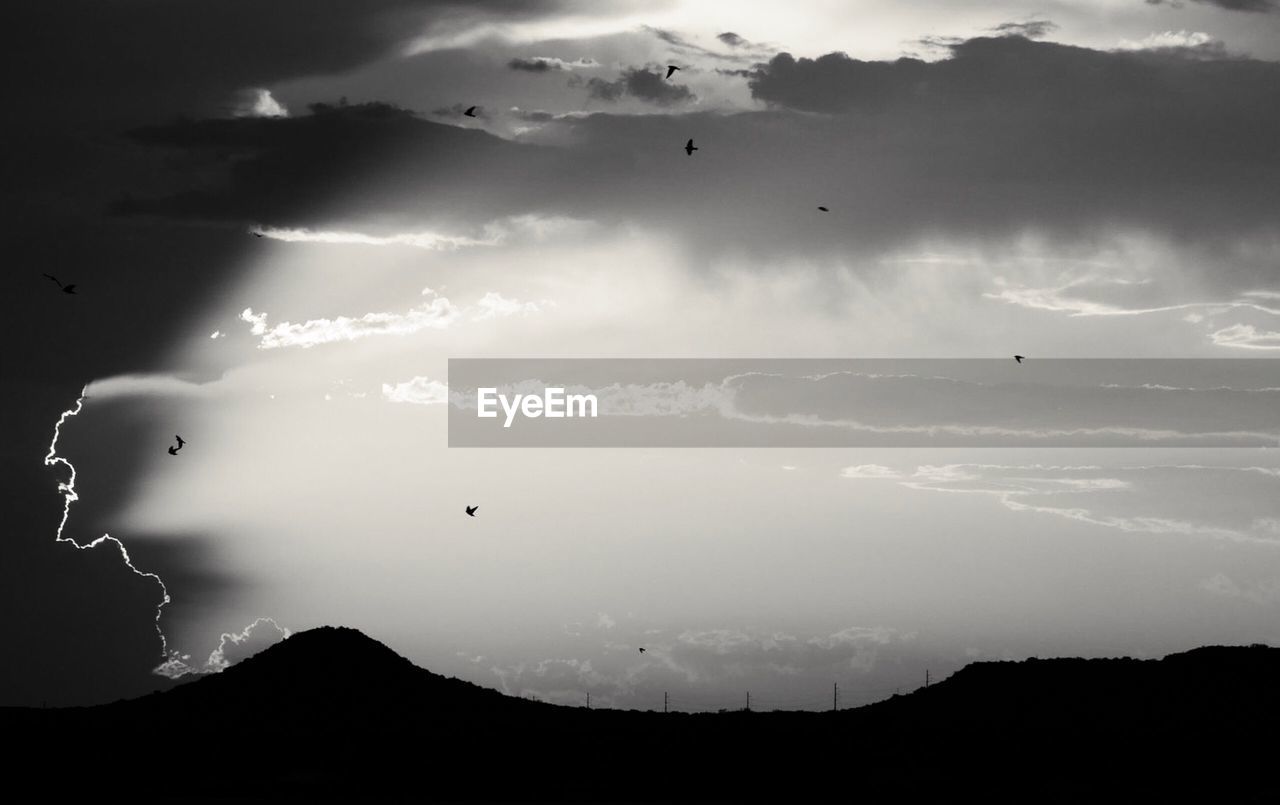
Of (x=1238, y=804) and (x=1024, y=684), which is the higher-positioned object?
(x=1024, y=684)

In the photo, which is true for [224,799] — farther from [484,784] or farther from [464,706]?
[464,706]

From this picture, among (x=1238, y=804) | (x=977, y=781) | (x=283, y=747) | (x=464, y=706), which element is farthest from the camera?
(x=464, y=706)

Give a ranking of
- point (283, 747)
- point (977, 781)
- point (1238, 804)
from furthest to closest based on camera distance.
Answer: point (283, 747) → point (977, 781) → point (1238, 804)

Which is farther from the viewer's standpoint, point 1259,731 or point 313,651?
point 313,651

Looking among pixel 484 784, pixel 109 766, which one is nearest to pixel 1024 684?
pixel 484 784

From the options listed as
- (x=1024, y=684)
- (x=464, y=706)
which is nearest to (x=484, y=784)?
(x=464, y=706)

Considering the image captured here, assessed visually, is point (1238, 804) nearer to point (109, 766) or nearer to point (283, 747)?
point (283, 747)

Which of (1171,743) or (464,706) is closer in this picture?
(1171,743)
